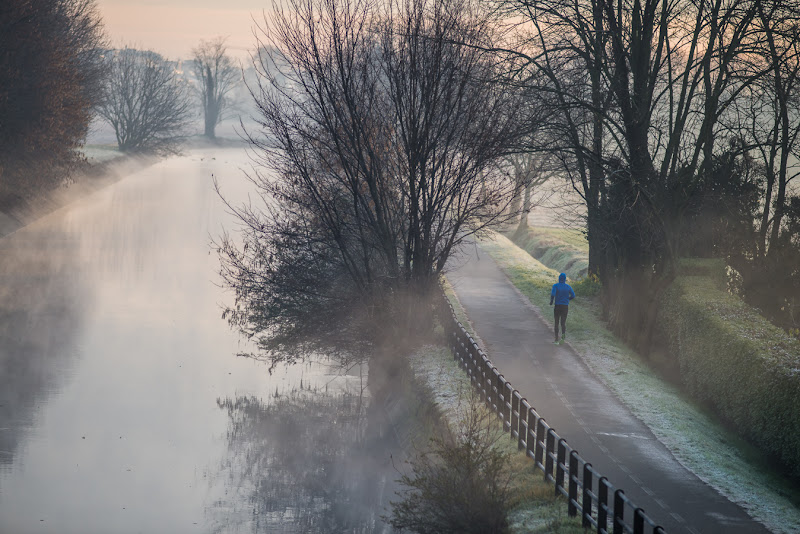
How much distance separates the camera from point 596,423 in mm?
16656

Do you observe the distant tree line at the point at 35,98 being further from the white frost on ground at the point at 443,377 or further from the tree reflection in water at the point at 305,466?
the white frost on ground at the point at 443,377

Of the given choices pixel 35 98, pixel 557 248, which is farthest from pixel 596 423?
pixel 35 98

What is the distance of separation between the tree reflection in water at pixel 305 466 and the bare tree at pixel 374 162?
219 cm

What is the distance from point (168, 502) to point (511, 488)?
802 centimetres

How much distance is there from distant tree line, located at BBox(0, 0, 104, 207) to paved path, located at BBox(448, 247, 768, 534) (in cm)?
2449

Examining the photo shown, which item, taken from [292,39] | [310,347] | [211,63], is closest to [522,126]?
[292,39]

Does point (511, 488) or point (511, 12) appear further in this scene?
point (511, 12)

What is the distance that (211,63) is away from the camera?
447ft

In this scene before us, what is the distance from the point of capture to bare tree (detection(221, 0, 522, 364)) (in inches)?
798

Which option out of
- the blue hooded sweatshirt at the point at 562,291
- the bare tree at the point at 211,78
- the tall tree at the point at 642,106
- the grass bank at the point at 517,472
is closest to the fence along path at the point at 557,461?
the grass bank at the point at 517,472

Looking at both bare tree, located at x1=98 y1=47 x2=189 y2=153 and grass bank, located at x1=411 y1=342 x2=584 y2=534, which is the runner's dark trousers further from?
bare tree, located at x1=98 y1=47 x2=189 y2=153

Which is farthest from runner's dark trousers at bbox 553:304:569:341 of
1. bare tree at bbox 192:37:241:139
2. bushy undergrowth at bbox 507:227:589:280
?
bare tree at bbox 192:37:241:139

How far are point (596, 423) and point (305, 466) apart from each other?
22.6 feet

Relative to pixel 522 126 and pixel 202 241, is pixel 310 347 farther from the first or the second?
pixel 202 241
